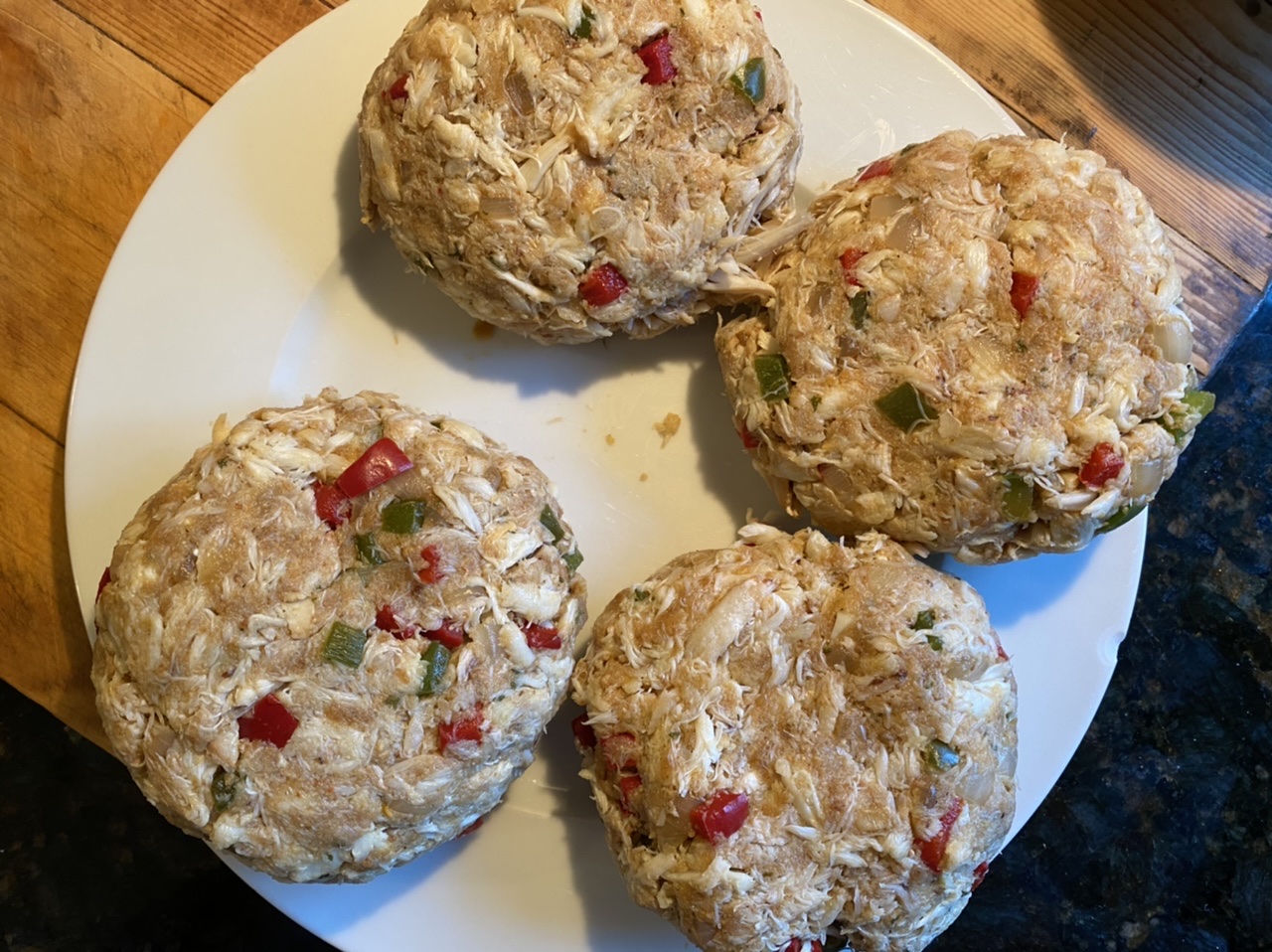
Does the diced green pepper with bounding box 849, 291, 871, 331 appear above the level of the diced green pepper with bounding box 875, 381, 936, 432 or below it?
above

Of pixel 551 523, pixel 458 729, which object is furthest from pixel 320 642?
pixel 551 523

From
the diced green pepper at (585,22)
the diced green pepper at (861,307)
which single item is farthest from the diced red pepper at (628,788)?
the diced green pepper at (585,22)

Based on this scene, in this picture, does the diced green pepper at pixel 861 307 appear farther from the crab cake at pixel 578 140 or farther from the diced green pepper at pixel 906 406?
the crab cake at pixel 578 140

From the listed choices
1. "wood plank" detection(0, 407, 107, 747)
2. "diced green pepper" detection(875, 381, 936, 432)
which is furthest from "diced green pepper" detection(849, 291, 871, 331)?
"wood plank" detection(0, 407, 107, 747)

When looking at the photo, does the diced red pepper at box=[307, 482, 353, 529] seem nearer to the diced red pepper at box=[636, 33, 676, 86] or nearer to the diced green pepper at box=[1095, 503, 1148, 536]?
the diced red pepper at box=[636, 33, 676, 86]

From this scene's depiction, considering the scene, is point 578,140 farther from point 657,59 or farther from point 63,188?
point 63,188

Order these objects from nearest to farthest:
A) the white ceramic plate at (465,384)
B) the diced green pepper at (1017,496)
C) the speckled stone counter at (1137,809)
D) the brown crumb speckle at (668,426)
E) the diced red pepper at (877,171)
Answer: the diced green pepper at (1017,496) < the diced red pepper at (877,171) < the white ceramic plate at (465,384) < the brown crumb speckle at (668,426) < the speckled stone counter at (1137,809)
